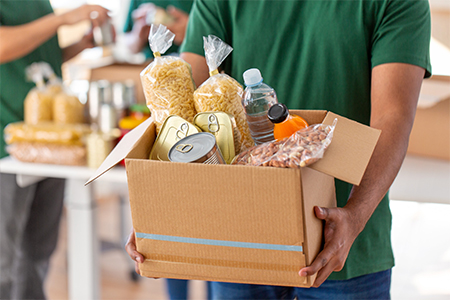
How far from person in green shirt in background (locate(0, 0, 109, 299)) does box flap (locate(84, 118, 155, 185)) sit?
129cm

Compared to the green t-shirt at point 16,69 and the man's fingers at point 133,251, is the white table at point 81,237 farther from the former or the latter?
the man's fingers at point 133,251

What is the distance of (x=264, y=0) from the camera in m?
1.00

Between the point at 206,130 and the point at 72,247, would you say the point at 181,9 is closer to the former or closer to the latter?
the point at 72,247

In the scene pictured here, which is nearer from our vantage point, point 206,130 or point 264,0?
point 206,130

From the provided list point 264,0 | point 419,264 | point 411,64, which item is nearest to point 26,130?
point 264,0

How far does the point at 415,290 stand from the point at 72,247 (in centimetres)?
164

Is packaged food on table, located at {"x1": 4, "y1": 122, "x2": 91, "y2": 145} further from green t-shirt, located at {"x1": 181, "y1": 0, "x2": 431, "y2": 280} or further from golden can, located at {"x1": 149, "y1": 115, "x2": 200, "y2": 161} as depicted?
golden can, located at {"x1": 149, "y1": 115, "x2": 200, "y2": 161}

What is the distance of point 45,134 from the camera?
5.57ft

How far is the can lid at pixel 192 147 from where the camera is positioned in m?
0.63

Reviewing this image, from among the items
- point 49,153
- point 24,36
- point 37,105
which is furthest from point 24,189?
point 24,36

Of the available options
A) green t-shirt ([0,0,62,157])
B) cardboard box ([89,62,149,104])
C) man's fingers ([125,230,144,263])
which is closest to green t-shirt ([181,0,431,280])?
man's fingers ([125,230,144,263])

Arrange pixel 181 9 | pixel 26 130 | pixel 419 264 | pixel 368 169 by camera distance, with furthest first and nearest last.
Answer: pixel 181 9
pixel 419 264
pixel 26 130
pixel 368 169

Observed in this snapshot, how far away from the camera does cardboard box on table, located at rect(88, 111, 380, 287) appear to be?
1.97 feet

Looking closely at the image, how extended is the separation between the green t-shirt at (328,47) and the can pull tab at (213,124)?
1.19 feet
